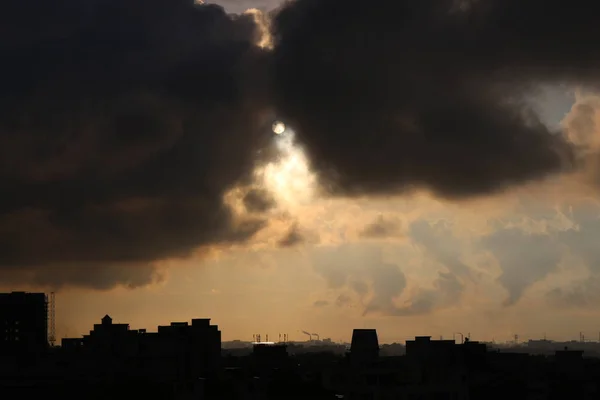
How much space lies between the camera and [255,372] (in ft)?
499

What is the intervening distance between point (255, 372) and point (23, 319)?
49670 millimetres

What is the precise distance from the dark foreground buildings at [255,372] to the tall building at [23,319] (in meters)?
0.83

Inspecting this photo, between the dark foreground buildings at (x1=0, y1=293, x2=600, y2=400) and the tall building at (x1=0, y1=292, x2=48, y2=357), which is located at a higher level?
the tall building at (x1=0, y1=292, x2=48, y2=357)

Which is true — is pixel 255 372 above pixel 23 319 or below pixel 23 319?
below

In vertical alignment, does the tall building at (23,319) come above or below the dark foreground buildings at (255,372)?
above

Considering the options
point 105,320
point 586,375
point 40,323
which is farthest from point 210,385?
point 40,323

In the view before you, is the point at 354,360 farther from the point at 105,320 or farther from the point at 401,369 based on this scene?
the point at 105,320

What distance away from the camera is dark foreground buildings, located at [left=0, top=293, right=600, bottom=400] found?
115m

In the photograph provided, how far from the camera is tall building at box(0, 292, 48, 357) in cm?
17575

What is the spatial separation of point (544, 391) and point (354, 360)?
88.6 feet

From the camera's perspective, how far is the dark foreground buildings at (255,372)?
11512 cm

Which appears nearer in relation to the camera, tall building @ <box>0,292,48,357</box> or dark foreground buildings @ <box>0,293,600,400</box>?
dark foreground buildings @ <box>0,293,600,400</box>

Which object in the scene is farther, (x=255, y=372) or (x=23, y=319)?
(x=23, y=319)

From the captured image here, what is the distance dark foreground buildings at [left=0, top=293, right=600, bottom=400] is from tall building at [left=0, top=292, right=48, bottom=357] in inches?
32.5
